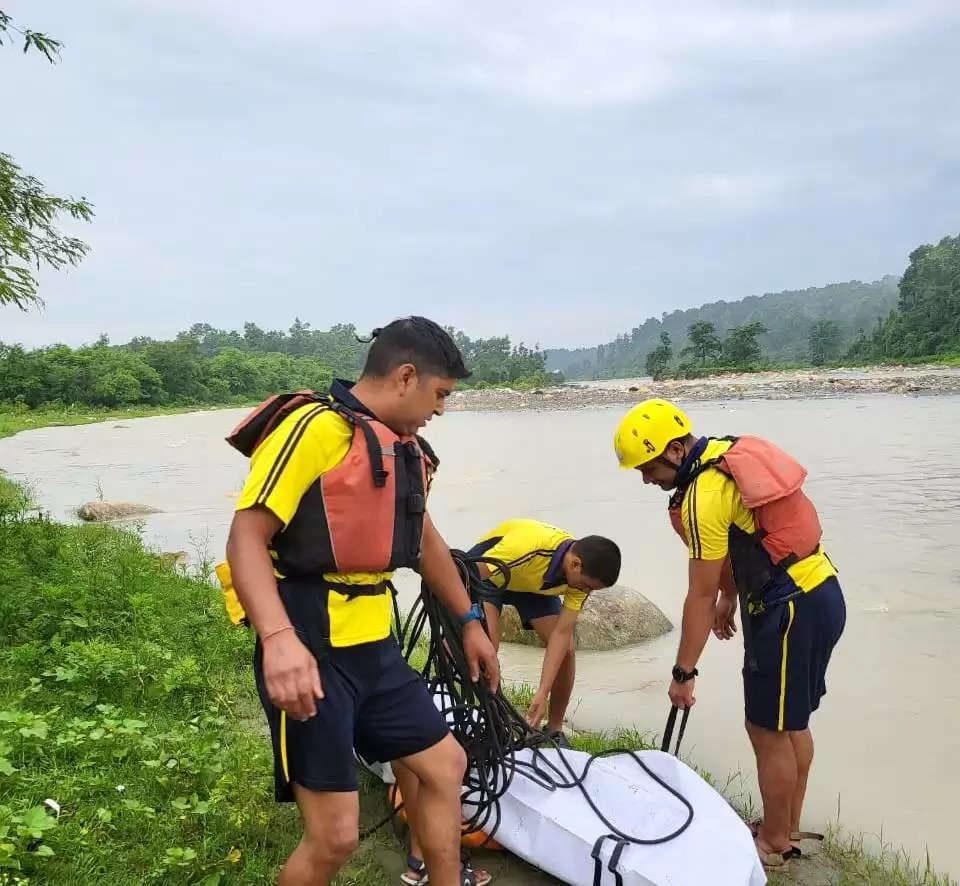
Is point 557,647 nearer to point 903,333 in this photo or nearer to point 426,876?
point 426,876

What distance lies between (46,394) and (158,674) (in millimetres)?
60657

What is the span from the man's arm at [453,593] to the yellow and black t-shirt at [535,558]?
123 cm

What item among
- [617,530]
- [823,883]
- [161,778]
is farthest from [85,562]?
[617,530]

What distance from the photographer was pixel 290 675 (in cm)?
188

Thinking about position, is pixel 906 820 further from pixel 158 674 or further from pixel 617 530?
pixel 617 530

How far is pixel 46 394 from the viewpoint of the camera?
5709cm

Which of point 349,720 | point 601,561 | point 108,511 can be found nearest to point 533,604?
point 601,561

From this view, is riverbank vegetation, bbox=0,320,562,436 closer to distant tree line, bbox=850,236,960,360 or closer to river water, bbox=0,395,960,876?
river water, bbox=0,395,960,876

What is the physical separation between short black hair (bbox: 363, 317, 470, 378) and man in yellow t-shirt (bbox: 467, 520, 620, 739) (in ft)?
5.62

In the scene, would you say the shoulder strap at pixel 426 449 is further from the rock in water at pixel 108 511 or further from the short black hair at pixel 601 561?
the rock in water at pixel 108 511

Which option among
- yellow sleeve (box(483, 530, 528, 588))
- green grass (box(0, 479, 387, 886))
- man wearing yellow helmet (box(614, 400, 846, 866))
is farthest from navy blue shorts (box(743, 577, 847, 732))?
green grass (box(0, 479, 387, 886))

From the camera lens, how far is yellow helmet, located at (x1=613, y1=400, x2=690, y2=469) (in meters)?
3.29

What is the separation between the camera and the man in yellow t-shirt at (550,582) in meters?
4.00

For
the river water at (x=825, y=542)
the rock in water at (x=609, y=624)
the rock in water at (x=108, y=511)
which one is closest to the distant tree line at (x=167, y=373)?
the river water at (x=825, y=542)
